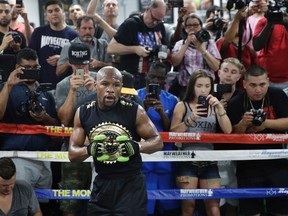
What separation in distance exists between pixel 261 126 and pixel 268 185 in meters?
0.63

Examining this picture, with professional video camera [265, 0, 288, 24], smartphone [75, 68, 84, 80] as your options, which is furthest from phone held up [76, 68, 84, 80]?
professional video camera [265, 0, 288, 24]

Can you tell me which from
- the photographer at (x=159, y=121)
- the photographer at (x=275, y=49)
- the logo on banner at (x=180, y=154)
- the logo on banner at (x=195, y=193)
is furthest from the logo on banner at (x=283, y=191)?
the photographer at (x=275, y=49)

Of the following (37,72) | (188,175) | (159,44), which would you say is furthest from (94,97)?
(159,44)

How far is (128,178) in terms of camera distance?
5.50 metres

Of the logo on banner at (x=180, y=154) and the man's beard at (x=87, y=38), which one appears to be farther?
the man's beard at (x=87, y=38)

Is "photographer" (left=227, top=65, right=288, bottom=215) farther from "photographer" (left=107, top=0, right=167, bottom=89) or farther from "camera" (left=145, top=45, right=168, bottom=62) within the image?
"photographer" (left=107, top=0, right=167, bottom=89)

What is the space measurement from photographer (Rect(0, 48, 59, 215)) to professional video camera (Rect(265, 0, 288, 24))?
8.48 ft

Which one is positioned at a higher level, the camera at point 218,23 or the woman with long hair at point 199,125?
the camera at point 218,23

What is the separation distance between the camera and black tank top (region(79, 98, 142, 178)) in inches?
215

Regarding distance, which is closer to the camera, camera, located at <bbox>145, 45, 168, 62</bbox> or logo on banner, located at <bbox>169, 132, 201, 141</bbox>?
logo on banner, located at <bbox>169, 132, 201, 141</bbox>

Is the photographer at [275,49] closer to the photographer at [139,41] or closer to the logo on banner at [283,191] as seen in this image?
the photographer at [139,41]

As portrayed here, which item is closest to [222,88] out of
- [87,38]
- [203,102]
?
[203,102]

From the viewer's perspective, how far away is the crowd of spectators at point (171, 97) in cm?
667

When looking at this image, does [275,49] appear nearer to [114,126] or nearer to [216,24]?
[216,24]
